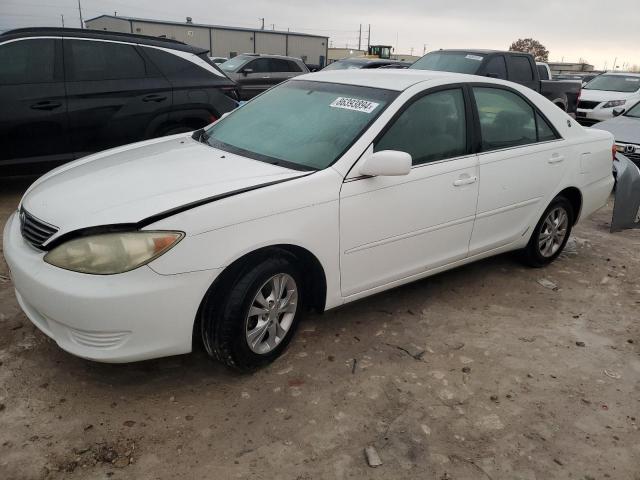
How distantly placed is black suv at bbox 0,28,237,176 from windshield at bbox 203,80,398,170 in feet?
7.94

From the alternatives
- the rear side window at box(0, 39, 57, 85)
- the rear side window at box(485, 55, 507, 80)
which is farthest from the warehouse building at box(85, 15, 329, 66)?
the rear side window at box(0, 39, 57, 85)

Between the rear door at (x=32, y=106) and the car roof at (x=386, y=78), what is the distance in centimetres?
297

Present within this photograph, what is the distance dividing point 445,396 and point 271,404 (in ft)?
3.06

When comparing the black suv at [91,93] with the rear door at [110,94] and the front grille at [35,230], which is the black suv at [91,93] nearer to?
the rear door at [110,94]

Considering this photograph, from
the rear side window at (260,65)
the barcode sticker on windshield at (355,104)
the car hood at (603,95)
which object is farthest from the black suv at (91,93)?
the car hood at (603,95)

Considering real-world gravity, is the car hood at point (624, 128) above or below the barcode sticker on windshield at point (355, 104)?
below

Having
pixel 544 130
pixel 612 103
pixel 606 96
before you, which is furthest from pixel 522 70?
pixel 544 130

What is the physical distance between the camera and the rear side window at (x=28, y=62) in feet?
17.8

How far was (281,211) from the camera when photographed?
9.20 ft

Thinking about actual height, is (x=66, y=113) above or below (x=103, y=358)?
above

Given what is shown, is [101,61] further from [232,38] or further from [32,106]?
[232,38]

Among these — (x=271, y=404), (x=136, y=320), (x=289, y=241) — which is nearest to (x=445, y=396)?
(x=271, y=404)

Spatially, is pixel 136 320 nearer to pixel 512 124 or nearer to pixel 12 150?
pixel 512 124

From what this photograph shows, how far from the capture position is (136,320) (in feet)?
8.17
